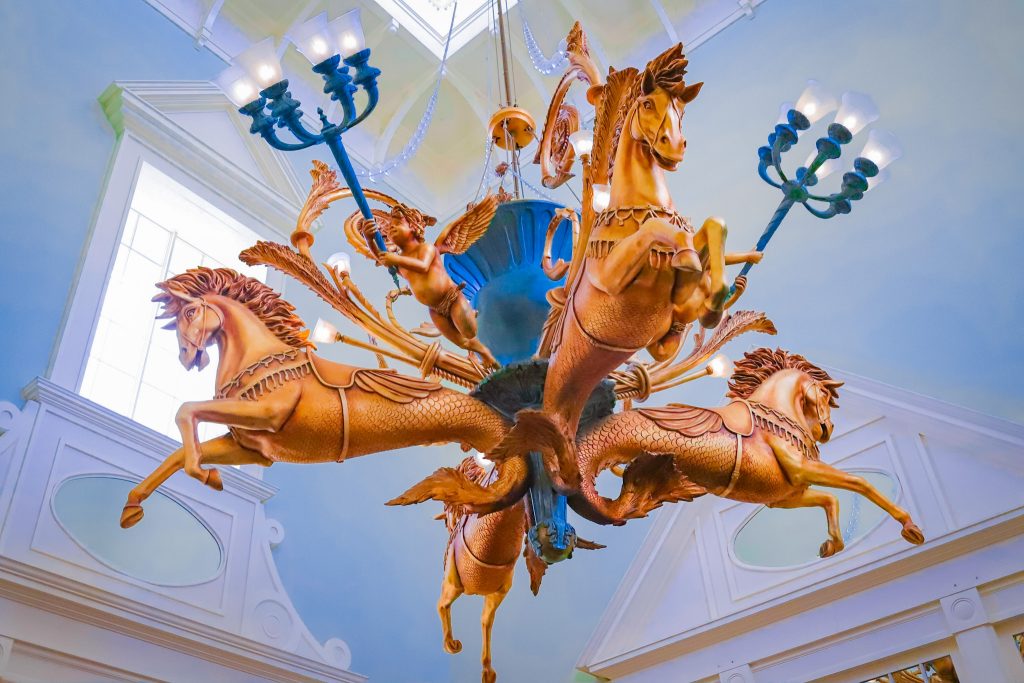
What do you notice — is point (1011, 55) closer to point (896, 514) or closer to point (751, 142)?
point (751, 142)

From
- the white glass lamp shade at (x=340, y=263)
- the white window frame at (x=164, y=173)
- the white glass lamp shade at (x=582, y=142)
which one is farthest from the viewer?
the white window frame at (x=164, y=173)

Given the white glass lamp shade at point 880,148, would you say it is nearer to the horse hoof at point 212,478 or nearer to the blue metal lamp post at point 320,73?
the blue metal lamp post at point 320,73

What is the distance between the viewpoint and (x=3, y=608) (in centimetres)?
348

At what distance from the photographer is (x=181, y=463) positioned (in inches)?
69.3

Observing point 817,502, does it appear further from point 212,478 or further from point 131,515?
point 131,515

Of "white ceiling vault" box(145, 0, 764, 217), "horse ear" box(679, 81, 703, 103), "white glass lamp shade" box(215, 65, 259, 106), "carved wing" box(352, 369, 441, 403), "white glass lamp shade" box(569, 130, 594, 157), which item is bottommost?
"carved wing" box(352, 369, 441, 403)

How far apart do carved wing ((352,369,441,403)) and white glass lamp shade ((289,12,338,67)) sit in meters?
0.74

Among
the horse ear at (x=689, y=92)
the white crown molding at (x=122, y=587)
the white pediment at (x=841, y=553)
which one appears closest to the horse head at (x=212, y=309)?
the horse ear at (x=689, y=92)

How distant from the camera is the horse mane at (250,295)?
202 cm

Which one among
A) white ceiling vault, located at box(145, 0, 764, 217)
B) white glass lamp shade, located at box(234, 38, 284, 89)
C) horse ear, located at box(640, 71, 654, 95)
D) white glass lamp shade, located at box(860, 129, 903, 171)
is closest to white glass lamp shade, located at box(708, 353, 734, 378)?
white glass lamp shade, located at box(860, 129, 903, 171)

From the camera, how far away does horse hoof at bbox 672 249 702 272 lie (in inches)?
61.4

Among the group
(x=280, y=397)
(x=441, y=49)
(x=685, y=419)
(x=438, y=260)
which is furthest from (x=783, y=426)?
(x=441, y=49)

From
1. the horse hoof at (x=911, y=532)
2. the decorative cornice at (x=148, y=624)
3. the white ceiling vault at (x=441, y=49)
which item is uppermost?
the white ceiling vault at (x=441, y=49)

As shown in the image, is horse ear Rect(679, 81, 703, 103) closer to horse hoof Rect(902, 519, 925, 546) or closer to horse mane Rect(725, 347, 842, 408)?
horse mane Rect(725, 347, 842, 408)
